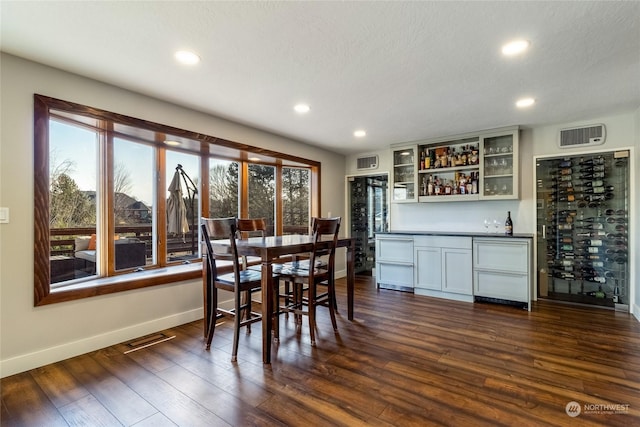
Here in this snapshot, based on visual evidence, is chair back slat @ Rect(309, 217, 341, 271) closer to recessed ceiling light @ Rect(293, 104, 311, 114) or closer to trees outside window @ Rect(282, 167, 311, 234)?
recessed ceiling light @ Rect(293, 104, 311, 114)

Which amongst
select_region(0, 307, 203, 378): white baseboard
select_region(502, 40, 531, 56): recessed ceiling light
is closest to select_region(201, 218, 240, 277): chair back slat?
select_region(0, 307, 203, 378): white baseboard

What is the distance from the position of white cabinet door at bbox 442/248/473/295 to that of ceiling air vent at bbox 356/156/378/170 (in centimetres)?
208

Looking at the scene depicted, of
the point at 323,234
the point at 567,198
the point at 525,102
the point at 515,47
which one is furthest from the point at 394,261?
the point at 515,47

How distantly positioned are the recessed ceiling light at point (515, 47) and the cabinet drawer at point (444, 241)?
2.51 meters

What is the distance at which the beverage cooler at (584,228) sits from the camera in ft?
12.4

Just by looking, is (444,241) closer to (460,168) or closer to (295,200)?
(460,168)

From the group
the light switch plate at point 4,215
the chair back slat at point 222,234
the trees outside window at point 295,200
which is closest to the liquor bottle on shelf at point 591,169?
the trees outside window at point 295,200

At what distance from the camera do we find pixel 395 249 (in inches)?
189

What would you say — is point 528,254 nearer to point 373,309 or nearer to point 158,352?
point 373,309

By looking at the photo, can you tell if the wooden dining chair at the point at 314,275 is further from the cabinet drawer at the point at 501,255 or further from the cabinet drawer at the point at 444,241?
the cabinet drawer at the point at 501,255

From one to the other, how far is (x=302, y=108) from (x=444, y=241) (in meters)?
2.64

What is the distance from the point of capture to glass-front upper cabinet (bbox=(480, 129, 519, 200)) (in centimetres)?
418

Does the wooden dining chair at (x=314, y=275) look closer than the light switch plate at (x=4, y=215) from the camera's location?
No

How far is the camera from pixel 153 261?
11.5 feet
